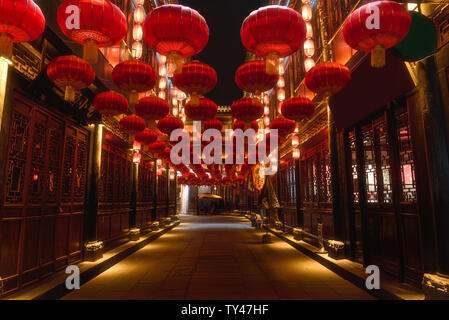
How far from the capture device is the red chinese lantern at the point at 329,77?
14.0 ft

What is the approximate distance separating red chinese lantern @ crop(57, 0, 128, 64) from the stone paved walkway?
3878 mm

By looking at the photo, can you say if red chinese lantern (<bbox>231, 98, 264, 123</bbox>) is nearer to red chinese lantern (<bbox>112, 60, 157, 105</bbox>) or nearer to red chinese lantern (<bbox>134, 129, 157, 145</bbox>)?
red chinese lantern (<bbox>112, 60, 157, 105</bbox>)

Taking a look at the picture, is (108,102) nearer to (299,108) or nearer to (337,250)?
(299,108)

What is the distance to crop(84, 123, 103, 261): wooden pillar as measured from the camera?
673 cm

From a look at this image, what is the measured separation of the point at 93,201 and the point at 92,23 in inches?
194

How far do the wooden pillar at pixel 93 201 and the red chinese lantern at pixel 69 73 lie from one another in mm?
3192

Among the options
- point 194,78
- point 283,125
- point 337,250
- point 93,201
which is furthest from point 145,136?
point 337,250

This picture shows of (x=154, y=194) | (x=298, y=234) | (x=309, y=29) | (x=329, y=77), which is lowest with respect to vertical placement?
(x=298, y=234)

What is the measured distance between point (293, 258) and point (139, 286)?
4.35 meters

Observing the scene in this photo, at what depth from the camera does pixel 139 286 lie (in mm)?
5254

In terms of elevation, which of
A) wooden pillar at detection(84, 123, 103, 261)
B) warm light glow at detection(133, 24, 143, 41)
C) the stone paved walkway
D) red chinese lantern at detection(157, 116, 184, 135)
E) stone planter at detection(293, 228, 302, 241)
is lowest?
the stone paved walkway

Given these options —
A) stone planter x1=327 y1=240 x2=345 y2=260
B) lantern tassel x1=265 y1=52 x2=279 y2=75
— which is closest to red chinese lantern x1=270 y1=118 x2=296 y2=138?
stone planter x1=327 y1=240 x2=345 y2=260

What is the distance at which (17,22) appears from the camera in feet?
9.57
